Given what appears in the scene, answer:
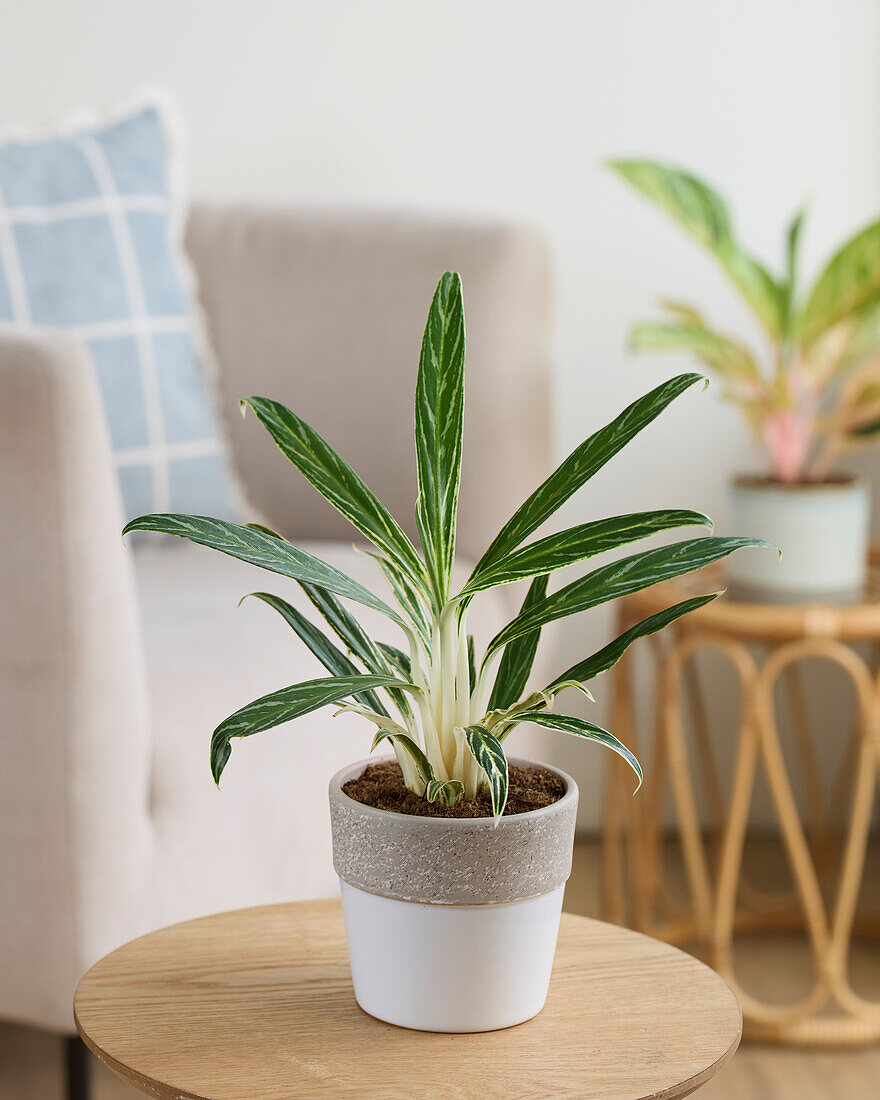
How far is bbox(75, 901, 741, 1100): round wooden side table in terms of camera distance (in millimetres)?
531

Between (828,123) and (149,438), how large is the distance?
1.14m

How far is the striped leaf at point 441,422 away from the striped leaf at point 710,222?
37.4 inches

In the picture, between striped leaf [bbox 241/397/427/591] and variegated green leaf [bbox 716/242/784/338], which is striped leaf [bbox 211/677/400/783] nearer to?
striped leaf [bbox 241/397/427/591]

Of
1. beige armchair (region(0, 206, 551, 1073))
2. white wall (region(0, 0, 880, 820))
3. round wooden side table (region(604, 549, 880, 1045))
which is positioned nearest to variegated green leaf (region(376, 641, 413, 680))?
beige armchair (region(0, 206, 551, 1073))

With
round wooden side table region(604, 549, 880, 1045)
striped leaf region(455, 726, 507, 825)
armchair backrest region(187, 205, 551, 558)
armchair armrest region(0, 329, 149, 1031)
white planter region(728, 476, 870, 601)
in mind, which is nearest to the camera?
striped leaf region(455, 726, 507, 825)

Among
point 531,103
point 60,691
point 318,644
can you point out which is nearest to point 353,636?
point 318,644

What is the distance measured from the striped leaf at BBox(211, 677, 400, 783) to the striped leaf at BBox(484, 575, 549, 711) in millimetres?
97

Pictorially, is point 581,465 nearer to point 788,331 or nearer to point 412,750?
point 412,750

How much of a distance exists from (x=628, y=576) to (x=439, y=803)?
14 centimetres

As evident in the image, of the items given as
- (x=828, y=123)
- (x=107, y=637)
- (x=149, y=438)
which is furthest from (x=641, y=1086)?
(x=828, y=123)

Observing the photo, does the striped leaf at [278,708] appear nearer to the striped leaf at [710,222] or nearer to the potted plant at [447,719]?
the potted plant at [447,719]

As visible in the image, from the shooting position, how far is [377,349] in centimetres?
163

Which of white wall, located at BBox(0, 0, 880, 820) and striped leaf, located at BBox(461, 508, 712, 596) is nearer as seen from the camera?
striped leaf, located at BBox(461, 508, 712, 596)

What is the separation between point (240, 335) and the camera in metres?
1.66
